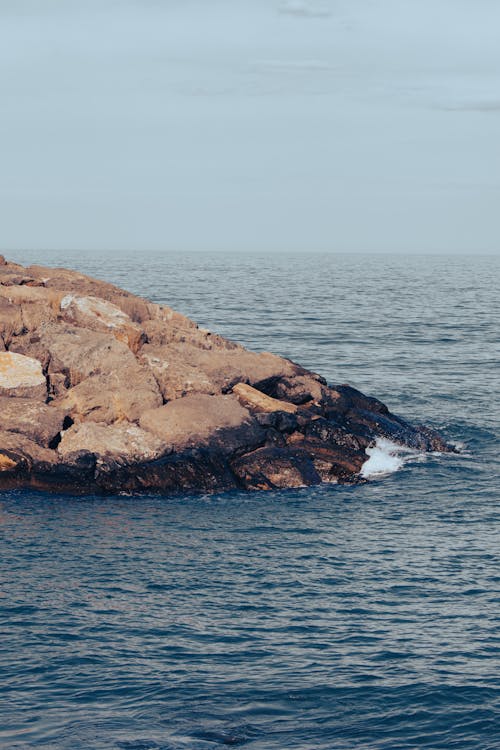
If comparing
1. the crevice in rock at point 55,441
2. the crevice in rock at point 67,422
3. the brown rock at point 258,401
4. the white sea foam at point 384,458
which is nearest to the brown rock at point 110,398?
the crevice in rock at point 67,422

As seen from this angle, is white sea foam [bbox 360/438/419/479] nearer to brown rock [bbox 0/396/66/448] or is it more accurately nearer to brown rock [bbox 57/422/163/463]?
brown rock [bbox 57/422/163/463]

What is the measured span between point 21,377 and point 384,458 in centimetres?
1733

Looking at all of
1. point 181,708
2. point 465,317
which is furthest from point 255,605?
point 465,317

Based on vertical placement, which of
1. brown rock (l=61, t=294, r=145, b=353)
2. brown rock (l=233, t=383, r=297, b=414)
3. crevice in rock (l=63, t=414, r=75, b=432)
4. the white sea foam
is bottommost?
the white sea foam

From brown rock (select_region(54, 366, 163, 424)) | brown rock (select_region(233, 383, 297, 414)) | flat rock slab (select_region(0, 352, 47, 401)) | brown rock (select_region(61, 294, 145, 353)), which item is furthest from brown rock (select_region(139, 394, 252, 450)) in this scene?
brown rock (select_region(61, 294, 145, 353))

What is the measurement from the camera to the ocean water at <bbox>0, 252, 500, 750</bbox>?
21875mm

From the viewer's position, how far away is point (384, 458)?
44.2 meters

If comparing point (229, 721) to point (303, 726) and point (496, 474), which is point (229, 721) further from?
point (496, 474)

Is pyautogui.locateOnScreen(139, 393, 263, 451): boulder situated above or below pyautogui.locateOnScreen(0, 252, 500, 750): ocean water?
above

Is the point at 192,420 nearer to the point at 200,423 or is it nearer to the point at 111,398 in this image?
the point at 200,423

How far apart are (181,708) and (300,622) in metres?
5.57

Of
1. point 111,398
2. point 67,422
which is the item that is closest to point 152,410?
point 111,398

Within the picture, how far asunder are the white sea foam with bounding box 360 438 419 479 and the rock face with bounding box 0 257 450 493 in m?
0.42

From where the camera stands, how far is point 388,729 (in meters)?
21.7
